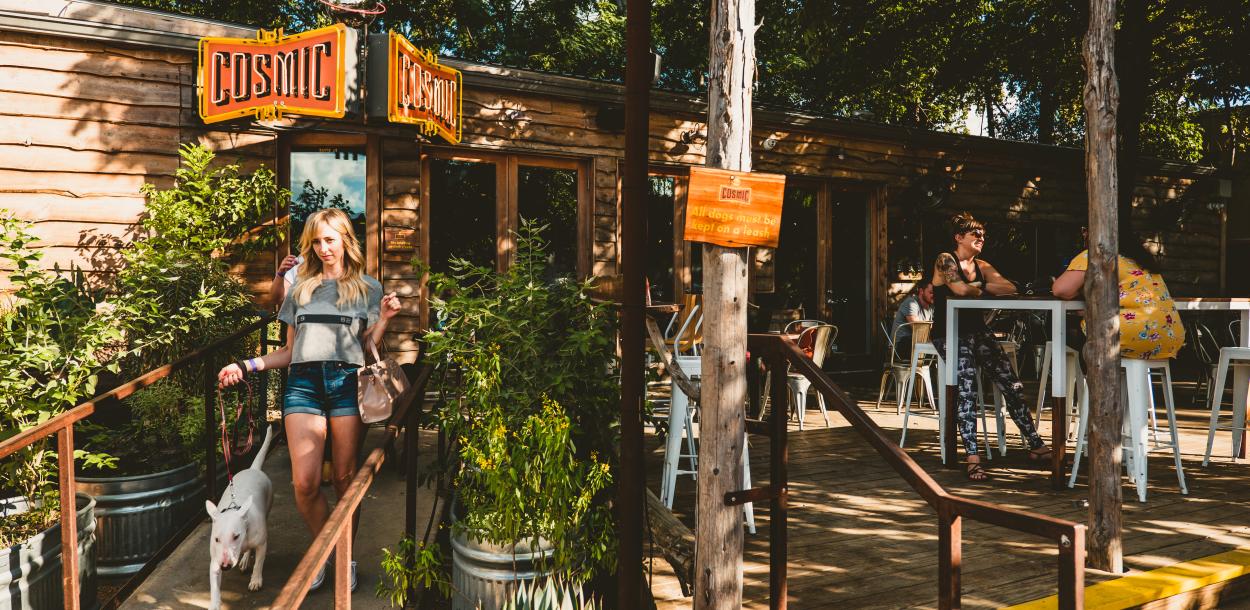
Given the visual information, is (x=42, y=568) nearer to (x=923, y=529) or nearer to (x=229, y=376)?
(x=229, y=376)

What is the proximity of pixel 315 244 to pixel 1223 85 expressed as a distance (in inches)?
475

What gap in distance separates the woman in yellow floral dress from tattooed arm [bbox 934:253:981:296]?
1.71ft

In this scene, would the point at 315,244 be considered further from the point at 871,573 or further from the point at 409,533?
the point at 871,573

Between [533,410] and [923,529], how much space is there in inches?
83.2

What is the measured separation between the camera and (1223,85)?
10.2 m

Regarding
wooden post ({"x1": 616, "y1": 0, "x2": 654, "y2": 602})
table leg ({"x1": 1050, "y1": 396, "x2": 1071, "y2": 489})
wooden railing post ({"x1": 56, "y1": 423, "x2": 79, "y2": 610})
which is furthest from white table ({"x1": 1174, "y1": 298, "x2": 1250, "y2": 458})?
wooden railing post ({"x1": 56, "y1": 423, "x2": 79, "y2": 610})

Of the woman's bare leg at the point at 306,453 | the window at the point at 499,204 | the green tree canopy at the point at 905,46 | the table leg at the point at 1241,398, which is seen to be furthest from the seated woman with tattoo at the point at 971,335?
the woman's bare leg at the point at 306,453

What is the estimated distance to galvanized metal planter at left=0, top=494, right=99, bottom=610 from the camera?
8.44ft

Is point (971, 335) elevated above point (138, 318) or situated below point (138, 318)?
below

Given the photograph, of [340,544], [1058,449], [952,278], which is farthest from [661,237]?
[340,544]

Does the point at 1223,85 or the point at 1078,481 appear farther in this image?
the point at 1223,85

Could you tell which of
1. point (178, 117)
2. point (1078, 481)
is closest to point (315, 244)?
point (178, 117)

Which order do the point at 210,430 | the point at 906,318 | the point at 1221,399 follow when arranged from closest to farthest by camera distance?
the point at 210,430, the point at 1221,399, the point at 906,318

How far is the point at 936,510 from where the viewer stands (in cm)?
184
